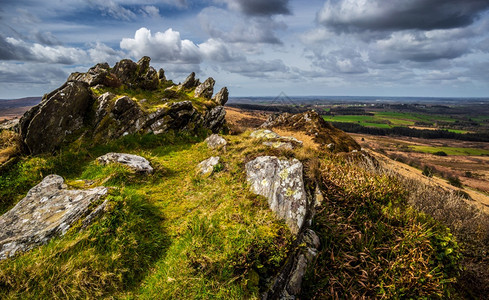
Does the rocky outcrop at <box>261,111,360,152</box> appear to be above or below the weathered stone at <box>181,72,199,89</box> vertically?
below

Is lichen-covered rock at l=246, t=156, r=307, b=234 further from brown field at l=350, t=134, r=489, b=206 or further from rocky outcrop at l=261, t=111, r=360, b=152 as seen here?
brown field at l=350, t=134, r=489, b=206

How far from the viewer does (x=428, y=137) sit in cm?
13212

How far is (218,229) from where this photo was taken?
19.9ft

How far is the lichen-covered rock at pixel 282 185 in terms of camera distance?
6570mm

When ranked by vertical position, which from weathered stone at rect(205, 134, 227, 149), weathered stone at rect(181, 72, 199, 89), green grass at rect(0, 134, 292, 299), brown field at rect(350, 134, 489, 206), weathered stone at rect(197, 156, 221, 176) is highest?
weathered stone at rect(181, 72, 199, 89)

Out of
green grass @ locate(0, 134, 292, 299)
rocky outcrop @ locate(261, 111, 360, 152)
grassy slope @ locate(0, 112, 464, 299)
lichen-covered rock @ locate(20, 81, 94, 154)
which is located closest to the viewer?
green grass @ locate(0, 134, 292, 299)

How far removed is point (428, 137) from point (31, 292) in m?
173

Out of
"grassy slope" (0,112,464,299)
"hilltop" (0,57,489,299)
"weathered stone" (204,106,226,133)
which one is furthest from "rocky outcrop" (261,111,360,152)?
"grassy slope" (0,112,464,299)

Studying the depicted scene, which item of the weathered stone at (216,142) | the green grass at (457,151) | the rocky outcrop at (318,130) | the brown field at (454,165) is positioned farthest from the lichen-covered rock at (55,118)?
the green grass at (457,151)

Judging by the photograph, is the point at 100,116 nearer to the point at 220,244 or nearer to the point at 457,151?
the point at 220,244

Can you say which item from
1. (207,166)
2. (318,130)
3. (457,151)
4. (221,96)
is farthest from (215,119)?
(457,151)

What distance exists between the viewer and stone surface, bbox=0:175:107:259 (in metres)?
5.36

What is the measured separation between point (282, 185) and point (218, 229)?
2.65 metres

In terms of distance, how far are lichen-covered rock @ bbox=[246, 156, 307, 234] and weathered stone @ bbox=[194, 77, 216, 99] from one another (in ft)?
58.4
